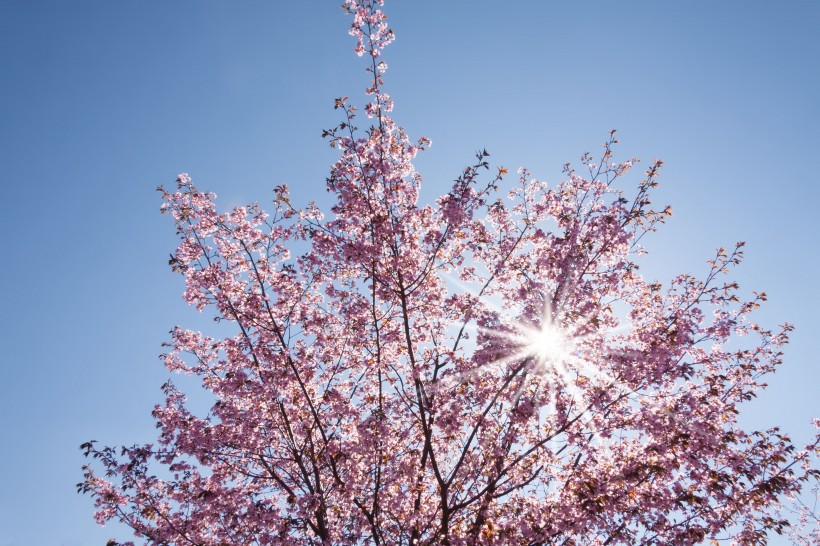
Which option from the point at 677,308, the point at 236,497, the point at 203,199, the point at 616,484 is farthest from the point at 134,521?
the point at 677,308

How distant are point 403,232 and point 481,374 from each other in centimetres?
381

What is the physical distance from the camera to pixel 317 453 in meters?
10.6

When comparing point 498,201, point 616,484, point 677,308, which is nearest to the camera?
point 616,484

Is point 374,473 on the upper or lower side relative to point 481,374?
lower

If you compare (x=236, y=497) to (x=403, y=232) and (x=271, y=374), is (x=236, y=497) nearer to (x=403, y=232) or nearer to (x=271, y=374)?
(x=271, y=374)

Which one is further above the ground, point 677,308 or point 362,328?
point 362,328

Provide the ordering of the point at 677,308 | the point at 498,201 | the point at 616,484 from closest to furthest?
the point at 616,484 → the point at 677,308 → the point at 498,201

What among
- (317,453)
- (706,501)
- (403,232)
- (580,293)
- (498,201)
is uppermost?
(498,201)

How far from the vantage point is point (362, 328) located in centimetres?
1144

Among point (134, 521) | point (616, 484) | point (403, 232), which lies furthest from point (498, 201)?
point (134, 521)

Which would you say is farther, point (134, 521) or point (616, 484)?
point (134, 521)

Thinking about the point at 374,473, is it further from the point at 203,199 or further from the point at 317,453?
the point at 203,199

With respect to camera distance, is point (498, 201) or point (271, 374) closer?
point (271, 374)

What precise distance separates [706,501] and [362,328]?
316 inches
